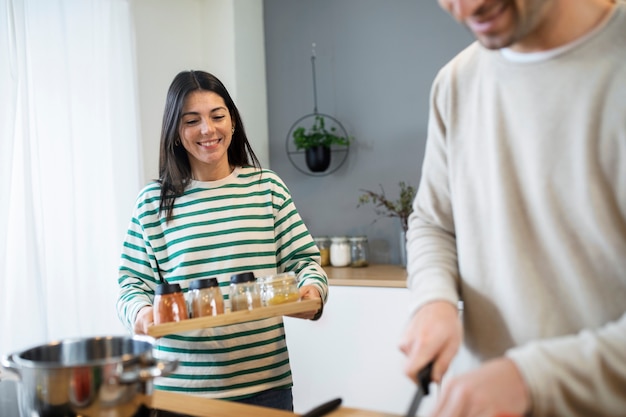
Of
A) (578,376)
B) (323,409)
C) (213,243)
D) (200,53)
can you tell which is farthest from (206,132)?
(200,53)

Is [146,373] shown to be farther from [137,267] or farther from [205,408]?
[137,267]

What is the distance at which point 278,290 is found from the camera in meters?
1.30

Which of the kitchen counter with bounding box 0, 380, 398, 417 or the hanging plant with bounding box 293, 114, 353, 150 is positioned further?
the hanging plant with bounding box 293, 114, 353, 150

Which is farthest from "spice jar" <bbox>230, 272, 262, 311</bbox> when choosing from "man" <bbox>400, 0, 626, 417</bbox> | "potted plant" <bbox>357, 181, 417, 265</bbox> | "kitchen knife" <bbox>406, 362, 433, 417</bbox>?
"potted plant" <bbox>357, 181, 417, 265</bbox>

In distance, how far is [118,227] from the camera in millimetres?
2406

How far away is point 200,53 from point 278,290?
206 cm

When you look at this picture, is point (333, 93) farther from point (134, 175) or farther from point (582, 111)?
point (582, 111)

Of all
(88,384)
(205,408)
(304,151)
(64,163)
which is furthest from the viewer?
(304,151)

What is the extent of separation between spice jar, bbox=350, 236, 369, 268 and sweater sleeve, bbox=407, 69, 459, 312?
1.84 metres

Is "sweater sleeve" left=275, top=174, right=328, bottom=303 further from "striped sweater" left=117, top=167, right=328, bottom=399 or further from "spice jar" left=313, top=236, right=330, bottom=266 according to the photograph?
"spice jar" left=313, top=236, right=330, bottom=266

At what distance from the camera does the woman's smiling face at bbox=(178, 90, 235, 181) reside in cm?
151

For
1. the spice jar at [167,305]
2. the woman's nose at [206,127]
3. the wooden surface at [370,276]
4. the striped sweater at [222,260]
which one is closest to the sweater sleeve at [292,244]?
the striped sweater at [222,260]

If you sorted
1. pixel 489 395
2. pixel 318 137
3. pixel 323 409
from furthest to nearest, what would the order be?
pixel 318 137
pixel 323 409
pixel 489 395

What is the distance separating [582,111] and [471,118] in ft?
0.51
